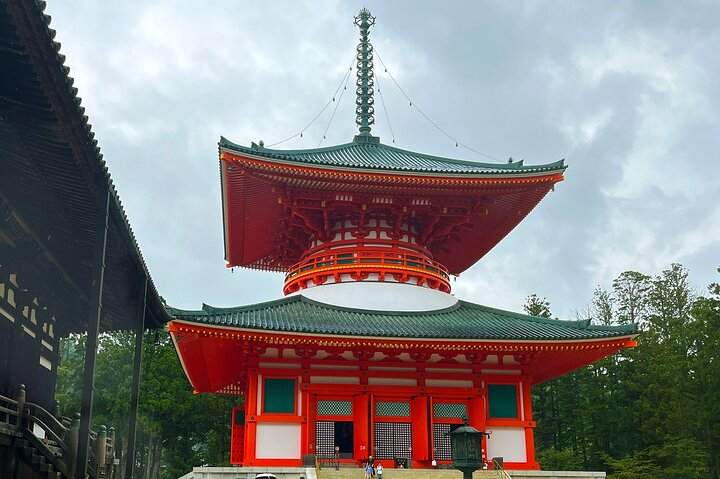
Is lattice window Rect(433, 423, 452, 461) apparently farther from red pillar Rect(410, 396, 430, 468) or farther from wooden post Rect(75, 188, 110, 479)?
wooden post Rect(75, 188, 110, 479)

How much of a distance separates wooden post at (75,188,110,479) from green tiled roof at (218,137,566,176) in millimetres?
12536

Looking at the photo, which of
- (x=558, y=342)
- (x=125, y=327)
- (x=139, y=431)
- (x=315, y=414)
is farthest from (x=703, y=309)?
(x=139, y=431)

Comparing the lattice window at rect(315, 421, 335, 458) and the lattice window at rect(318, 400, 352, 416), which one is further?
the lattice window at rect(318, 400, 352, 416)

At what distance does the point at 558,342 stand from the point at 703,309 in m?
20.1

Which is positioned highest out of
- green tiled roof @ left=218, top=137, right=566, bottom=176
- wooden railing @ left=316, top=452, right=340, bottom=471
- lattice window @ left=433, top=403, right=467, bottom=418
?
green tiled roof @ left=218, top=137, right=566, bottom=176

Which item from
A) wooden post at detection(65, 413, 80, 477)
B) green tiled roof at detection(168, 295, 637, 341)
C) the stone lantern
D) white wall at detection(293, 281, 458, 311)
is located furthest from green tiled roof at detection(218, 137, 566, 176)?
wooden post at detection(65, 413, 80, 477)

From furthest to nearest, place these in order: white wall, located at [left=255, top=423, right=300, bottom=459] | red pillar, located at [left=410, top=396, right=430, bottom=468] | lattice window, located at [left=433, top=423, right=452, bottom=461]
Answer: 1. lattice window, located at [left=433, top=423, right=452, bottom=461]
2. red pillar, located at [left=410, top=396, right=430, bottom=468]
3. white wall, located at [left=255, top=423, right=300, bottom=459]

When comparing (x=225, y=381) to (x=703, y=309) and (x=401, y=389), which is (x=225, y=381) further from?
(x=703, y=309)

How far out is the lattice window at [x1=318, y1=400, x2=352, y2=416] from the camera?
22.6 metres

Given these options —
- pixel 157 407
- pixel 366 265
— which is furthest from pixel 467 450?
pixel 157 407

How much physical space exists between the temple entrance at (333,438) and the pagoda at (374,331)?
0.04 meters

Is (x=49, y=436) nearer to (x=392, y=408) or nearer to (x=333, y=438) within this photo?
(x=333, y=438)

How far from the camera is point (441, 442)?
2297cm

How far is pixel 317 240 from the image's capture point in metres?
26.9
